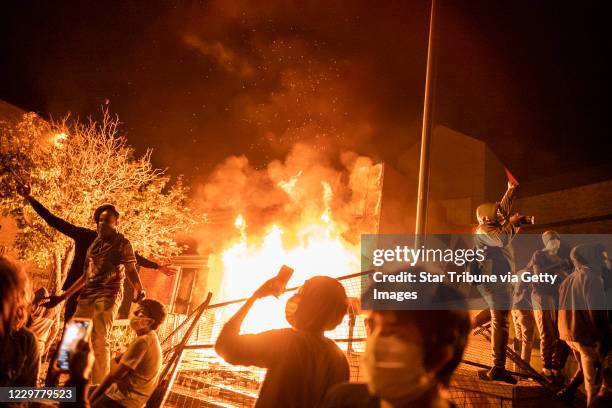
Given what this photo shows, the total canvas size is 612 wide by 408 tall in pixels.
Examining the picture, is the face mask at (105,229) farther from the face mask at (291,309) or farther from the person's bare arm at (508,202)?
the person's bare arm at (508,202)

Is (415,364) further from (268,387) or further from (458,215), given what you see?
(458,215)

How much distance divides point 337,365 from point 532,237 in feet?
47.2

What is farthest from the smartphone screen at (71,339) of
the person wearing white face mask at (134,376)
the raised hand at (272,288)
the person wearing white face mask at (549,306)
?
the person wearing white face mask at (549,306)

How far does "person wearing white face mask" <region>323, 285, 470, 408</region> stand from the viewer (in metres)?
1.66

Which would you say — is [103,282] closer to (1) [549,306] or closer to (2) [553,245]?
(1) [549,306]

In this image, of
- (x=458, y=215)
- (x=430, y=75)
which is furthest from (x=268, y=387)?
(x=458, y=215)

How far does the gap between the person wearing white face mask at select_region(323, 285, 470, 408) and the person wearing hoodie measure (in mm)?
3964

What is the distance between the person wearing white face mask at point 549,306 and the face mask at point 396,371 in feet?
16.8

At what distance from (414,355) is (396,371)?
100 millimetres

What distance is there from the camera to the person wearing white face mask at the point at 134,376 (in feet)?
13.3

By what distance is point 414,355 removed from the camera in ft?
5.56

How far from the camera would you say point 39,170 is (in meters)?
12.4

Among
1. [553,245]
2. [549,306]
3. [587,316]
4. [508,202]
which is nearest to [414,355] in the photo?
[587,316]

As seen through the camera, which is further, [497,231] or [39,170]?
[39,170]
